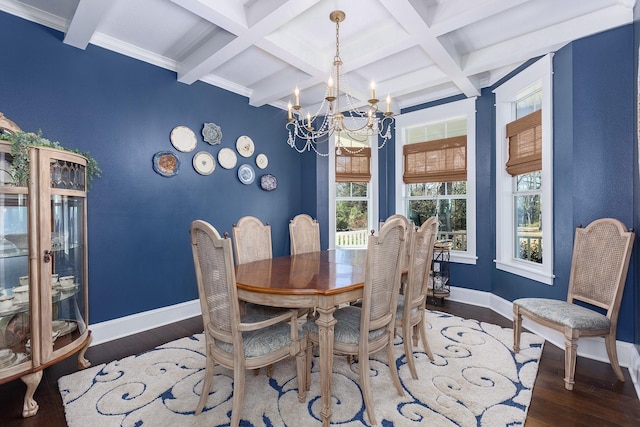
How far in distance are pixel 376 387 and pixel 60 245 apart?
7.92ft

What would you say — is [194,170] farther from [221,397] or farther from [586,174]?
[586,174]

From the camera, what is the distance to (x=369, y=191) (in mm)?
4793

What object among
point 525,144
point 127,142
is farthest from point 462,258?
point 127,142

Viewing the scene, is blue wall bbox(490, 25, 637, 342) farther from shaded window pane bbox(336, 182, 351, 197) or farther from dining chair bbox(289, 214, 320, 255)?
shaded window pane bbox(336, 182, 351, 197)

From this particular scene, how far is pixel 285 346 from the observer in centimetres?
179

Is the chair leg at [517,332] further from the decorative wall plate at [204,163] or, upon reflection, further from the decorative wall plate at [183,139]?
the decorative wall plate at [183,139]

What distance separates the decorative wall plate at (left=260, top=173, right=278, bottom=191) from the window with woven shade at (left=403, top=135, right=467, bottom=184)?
192 cm

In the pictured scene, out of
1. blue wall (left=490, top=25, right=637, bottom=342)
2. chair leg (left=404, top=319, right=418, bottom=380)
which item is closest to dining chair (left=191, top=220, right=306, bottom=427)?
chair leg (left=404, top=319, right=418, bottom=380)

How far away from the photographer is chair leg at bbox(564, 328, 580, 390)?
2049 millimetres

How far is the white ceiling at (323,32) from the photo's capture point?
2287 mm

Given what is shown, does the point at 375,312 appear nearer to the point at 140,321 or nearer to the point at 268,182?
the point at 140,321

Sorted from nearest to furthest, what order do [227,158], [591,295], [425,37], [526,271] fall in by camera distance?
[591,295], [425,37], [526,271], [227,158]

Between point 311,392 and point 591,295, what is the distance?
2.32 meters

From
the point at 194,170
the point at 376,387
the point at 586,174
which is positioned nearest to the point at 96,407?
the point at 376,387
